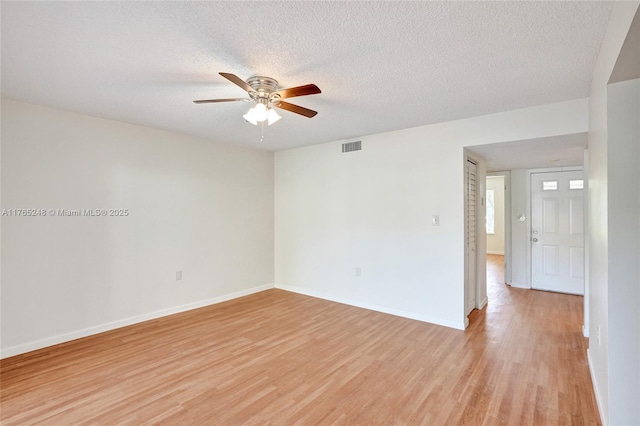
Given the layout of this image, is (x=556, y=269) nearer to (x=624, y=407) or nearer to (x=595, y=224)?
(x=595, y=224)

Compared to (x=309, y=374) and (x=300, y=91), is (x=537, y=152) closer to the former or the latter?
(x=300, y=91)

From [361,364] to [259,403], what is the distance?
101cm

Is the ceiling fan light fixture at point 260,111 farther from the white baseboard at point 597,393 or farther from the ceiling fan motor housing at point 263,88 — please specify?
the white baseboard at point 597,393

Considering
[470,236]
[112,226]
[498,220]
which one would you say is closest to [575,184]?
[470,236]

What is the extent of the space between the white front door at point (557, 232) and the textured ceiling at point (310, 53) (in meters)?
2.94

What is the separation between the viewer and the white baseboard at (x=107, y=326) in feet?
9.91

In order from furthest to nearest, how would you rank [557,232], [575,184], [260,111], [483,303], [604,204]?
[557,232] < [575,184] < [483,303] < [260,111] < [604,204]

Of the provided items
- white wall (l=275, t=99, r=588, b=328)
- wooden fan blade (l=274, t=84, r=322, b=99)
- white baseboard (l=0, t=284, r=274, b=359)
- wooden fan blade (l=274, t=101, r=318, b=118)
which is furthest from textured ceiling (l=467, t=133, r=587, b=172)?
white baseboard (l=0, t=284, r=274, b=359)

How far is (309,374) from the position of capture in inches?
104

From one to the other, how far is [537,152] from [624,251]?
2673 mm

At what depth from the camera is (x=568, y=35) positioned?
190 centimetres

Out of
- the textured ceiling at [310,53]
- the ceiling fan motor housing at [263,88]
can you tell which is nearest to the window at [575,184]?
the textured ceiling at [310,53]

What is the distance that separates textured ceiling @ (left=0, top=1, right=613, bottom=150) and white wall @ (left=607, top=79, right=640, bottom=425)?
1.76 feet

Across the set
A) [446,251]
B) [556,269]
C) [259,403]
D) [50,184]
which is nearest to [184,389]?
[259,403]
